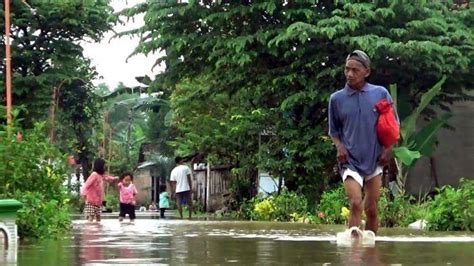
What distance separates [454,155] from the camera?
25328 millimetres

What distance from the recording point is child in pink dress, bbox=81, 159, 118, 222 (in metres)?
19.9

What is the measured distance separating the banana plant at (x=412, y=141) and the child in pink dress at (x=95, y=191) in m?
5.95

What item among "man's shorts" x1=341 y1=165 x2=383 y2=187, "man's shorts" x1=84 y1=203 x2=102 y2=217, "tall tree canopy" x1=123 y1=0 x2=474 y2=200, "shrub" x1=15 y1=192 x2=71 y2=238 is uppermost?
"tall tree canopy" x1=123 y1=0 x2=474 y2=200

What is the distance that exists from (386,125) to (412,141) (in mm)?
10264

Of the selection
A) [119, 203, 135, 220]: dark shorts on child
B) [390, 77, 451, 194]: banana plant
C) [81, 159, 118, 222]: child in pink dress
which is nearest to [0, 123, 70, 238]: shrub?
[390, 77, 451, 194]: banana plant

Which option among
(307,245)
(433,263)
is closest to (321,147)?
(307,245)

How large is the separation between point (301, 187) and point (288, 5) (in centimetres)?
409

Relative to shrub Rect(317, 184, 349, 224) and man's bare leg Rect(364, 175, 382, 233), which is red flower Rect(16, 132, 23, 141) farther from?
shrub Rect(317, 184, 349, 224)

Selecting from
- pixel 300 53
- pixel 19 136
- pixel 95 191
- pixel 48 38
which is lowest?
pixel 95 191

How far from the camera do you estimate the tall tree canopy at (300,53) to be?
20.4 metres

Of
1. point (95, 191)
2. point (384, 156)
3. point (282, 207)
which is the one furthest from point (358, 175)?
point (282, 207)

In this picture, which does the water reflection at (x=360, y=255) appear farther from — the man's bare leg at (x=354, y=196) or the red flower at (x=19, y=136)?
the red flower at (x=19, y=136)

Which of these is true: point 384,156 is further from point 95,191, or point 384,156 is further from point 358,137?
point 95,191

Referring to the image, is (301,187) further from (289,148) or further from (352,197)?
(352,197)
